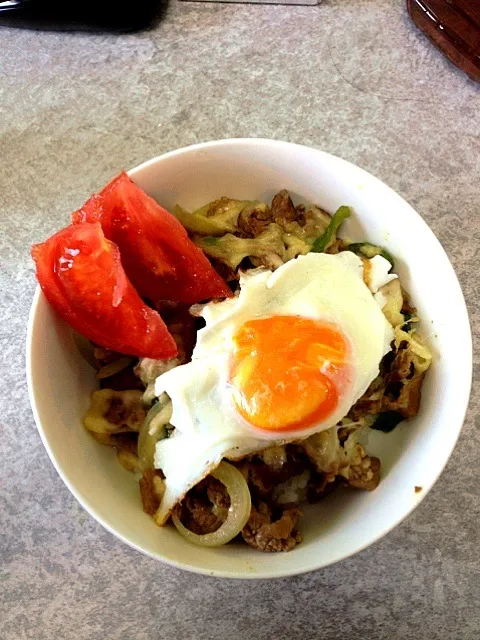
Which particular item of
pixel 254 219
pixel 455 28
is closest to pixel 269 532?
pixel 254 219

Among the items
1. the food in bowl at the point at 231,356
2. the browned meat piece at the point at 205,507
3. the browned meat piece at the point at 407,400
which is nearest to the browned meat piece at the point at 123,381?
the food in bowl at the point at 231,356

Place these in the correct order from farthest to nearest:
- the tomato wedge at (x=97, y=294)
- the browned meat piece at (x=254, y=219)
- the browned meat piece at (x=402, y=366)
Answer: the browned meat piece at (x=254, y=219) < the browned meat piece at (x=402, y=366) < the tomato wedge at (x=97, y=294)

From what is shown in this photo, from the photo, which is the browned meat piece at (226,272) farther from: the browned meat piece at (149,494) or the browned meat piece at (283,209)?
the browned meat piece at (149,494)

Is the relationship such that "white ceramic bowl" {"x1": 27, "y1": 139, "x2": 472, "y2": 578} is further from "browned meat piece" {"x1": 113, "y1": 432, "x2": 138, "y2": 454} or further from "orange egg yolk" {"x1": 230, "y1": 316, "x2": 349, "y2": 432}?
"orange egg yolk" {"x1": 230, "y1": 316, "x2": 349, "y2": 432}

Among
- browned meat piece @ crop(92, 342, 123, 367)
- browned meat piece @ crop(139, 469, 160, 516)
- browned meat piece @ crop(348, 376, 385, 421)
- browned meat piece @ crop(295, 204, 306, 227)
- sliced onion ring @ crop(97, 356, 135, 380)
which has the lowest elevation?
browned meat piece @ crop(139, 469, 160, 516)

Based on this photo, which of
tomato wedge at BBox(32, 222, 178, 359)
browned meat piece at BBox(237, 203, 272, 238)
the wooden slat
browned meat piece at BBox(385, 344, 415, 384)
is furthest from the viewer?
the wooden slat

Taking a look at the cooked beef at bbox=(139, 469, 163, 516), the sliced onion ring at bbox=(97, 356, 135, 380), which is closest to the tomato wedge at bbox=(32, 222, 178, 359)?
the sliced onion ring at bbox=(97, 356, 135, 380)
